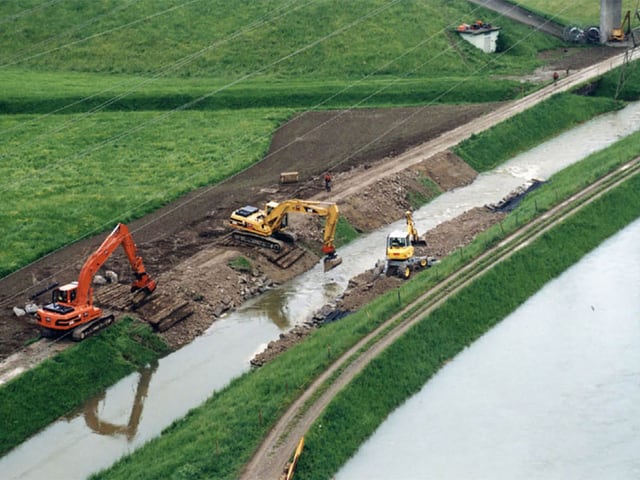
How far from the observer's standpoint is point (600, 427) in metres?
53.0

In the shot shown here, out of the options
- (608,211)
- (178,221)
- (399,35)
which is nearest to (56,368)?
(178,221)

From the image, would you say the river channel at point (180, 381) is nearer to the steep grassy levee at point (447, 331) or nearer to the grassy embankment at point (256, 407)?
the grassy embankment at point (256, 407)

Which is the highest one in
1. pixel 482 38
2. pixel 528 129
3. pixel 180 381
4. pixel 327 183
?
pixel 180 381

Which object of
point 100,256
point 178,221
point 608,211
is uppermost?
point 100,256

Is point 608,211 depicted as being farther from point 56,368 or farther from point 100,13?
point 100,13

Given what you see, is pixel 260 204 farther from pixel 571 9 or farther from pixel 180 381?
pixel 571 9

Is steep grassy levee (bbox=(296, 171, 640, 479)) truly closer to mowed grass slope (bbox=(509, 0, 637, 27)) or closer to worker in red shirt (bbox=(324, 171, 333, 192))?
worker in red shirt (bbox=(324, 171, 333, 192))

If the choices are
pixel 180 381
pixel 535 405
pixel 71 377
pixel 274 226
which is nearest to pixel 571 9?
pixel 274 226

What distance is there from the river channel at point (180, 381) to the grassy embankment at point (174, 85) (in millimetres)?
15027

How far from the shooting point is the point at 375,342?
59.5 m

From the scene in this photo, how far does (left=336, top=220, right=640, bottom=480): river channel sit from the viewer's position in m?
50.5

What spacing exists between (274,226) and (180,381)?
1666 centimetres

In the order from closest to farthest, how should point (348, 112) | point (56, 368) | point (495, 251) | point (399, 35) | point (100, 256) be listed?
1. point (56, 368)
2. point (100, 256)
3. point (495, 251)
4. point (348, 112)
5. point (399, 35)

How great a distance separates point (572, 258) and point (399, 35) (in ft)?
174
